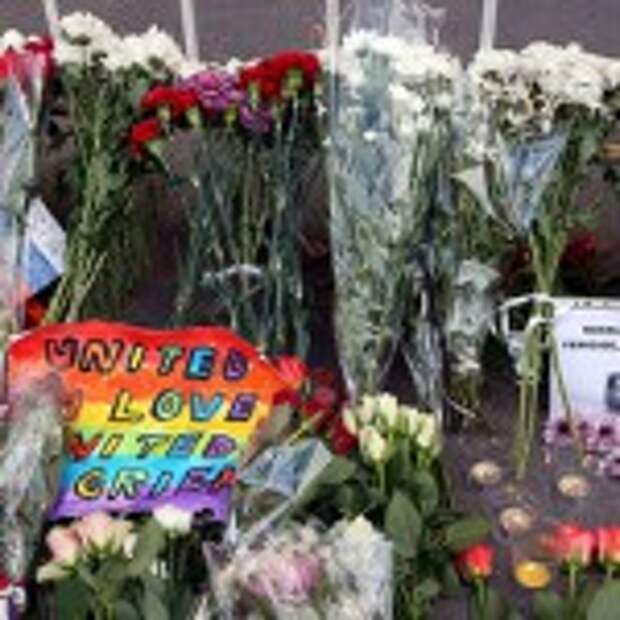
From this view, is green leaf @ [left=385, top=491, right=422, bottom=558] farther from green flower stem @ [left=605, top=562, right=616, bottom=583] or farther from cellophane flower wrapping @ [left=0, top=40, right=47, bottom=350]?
cellophane flower wrapping @ [left=0, top=40, right=47, bottom=350]

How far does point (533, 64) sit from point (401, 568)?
0.90 meters

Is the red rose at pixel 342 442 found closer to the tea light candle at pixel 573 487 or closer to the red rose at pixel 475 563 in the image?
the red rose at pixel 475 563

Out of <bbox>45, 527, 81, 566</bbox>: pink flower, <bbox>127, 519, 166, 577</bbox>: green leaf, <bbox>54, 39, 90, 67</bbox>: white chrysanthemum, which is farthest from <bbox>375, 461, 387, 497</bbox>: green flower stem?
<bbox>54, 39, 90, 67</bbox>: white chrysanthemum

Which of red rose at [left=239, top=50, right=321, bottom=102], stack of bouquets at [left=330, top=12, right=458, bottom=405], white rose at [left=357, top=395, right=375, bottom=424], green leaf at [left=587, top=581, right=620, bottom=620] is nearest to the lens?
green leaf at [left=587, top=581, right=620, bottom=620]

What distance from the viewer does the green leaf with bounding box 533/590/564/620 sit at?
5.96 ft

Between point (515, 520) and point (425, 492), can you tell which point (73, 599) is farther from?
point (515, 520)

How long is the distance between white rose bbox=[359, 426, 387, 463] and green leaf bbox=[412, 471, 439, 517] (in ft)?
0.21

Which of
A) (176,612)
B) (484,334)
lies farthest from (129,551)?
(484,334)

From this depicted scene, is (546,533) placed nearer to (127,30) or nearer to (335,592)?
(335,592)

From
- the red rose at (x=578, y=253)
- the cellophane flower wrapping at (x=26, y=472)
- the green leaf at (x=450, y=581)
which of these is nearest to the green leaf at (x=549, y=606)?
the green leaf at (x=450, y=581)

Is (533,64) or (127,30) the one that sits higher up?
(533,64)

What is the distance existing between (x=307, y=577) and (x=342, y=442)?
49cm

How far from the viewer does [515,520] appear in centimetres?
213

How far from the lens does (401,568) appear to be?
1.84 meters
